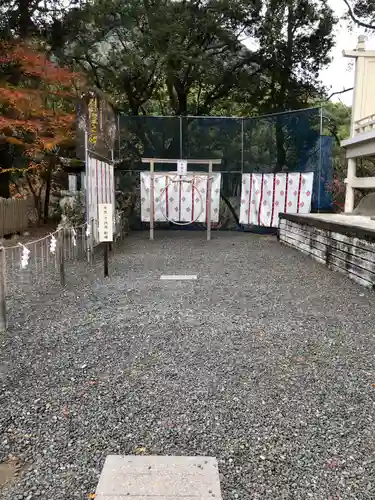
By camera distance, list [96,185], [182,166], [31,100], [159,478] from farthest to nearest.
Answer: [182,166] < [31,100] < [96,185] < [159,478]

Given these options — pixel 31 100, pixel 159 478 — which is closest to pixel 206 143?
pixel 31 100

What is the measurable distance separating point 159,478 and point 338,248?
4.60 m

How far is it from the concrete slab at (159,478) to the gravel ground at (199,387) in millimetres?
57

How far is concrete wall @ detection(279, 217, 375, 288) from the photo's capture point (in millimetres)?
4699

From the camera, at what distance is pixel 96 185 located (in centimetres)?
635

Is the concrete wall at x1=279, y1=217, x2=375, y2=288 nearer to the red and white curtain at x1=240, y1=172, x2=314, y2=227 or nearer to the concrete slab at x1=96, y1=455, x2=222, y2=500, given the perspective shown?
the red and white curtain at x1=240, y1=172, x2=314, y2=227

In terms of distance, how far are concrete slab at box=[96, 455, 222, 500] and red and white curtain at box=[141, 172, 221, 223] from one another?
7.88 m

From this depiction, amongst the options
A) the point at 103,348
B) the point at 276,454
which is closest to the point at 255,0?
the point at 103,348

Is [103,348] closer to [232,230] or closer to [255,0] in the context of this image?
[232,230]

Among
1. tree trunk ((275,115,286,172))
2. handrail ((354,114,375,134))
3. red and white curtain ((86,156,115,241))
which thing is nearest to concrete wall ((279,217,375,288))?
handrail ((354,114,375,134))

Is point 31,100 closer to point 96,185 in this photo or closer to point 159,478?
point 96,185

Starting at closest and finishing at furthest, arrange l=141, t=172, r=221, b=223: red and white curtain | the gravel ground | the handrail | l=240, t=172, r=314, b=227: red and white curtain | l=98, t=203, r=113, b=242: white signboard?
the gravel ground
l=98, t=203, r=113, b=242: white signboard
the handrail
l=240, t=172, r=314, b=227: red and white curtain
l=141, t=172, r=221, b=223: red and white curtain

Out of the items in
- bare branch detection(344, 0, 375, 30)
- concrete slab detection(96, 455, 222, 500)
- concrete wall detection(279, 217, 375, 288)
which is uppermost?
bare branch detection(344, 0, 375, 30)

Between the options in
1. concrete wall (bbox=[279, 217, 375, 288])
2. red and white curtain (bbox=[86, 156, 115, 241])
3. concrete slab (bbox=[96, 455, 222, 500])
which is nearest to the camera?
concrete slab (bbox=[96, 455, 222, 500])
